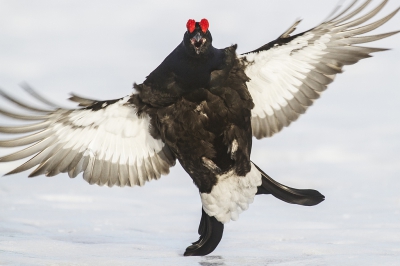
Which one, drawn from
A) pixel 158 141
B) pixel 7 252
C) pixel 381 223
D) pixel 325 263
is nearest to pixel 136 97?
pixel 158 141

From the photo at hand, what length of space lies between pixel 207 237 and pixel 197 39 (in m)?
1.43

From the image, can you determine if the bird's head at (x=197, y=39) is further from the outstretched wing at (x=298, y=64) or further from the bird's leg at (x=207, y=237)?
the bird's leg at (x=207, y=237)

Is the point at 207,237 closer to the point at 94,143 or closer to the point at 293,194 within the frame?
the point at 293,194

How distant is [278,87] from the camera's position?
5.29 metres

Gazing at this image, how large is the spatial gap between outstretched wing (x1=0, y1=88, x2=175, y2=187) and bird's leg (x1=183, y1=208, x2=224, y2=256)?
531 mm

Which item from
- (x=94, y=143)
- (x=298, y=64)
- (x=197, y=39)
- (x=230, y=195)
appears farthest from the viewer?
(x=94, y=143)

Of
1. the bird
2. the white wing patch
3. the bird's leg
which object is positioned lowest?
the bird's leg

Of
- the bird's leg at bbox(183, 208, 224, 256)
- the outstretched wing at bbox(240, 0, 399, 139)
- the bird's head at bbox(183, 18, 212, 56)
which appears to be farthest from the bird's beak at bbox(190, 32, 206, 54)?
the bird's leg at bbox(183, 208, 224, 256)

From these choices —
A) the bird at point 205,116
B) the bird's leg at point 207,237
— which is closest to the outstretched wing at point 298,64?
the bird at point 205,116

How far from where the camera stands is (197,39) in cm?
495

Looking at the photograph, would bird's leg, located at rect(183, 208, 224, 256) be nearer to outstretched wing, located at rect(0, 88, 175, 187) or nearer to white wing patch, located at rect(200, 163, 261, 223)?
white wing patch, located at rect(200, 163, 261, 223)

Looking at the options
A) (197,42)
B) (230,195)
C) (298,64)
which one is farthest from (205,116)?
(298,64)

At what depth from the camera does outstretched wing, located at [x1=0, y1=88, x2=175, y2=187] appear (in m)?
5.09

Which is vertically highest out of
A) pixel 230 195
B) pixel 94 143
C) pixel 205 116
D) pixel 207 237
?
pixel 205 116
